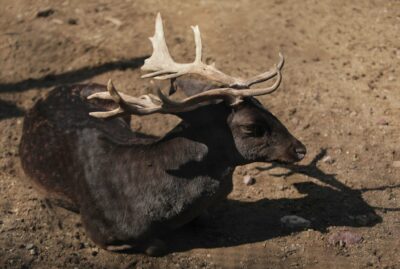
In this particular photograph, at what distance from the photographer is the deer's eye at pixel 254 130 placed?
17.2ft

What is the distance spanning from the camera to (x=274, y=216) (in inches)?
243

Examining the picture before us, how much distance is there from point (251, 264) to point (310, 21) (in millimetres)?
4159

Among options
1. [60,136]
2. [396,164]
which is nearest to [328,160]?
[396,164]

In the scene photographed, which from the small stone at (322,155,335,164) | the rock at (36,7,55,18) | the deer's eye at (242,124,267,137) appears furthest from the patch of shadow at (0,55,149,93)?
the deer's eye at (242,124,267,137)

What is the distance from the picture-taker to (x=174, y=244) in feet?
19.2

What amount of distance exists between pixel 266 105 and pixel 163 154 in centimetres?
235

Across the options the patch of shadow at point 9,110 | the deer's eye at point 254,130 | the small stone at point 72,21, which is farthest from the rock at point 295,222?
the small stone at point 72,21

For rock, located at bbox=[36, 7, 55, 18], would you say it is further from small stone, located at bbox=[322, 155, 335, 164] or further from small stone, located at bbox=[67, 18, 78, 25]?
small stone, located at bbox=[322, 155, 335, 164]

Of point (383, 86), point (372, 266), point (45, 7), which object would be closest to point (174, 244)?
point (372, 266)

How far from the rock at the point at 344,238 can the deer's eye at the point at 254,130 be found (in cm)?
122

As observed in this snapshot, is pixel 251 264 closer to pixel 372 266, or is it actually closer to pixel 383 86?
pixel 372 266

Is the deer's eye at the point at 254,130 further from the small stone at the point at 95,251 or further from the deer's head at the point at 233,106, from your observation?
the small stone at the point at 95,251

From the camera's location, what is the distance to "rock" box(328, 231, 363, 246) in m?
5.81

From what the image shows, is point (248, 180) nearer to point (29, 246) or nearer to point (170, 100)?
point (170, 100)
